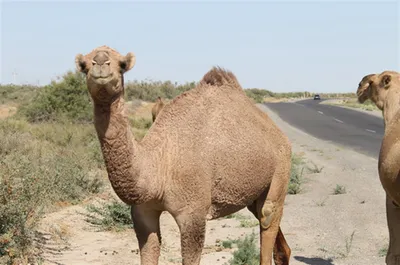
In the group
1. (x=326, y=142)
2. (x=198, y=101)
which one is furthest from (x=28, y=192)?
(x=326, y=142)

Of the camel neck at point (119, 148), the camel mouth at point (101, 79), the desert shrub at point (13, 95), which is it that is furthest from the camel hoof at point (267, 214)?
the desert shrub at point (13, 95)

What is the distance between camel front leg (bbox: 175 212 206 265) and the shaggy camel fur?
62.7 inches

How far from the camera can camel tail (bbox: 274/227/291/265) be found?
7.87m

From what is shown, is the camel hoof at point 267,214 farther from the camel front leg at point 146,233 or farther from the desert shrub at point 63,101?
the desert shrub at point 63,101

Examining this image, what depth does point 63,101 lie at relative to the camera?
28719mm

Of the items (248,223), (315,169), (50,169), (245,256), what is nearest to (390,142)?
(245,256)

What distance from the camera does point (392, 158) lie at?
218 inches

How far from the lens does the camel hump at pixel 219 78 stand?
23.3ft

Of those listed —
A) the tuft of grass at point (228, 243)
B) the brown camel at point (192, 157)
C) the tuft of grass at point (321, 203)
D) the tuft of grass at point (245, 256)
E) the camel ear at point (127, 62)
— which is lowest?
the tuft of grass at point (321, 203)

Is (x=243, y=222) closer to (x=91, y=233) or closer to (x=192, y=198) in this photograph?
(x=91, y=233)

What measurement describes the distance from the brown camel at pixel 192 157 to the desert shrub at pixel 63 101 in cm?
2097

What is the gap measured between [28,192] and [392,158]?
4.98m

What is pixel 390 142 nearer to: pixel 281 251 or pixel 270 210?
pixel 270 210

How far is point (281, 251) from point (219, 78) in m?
2.17
